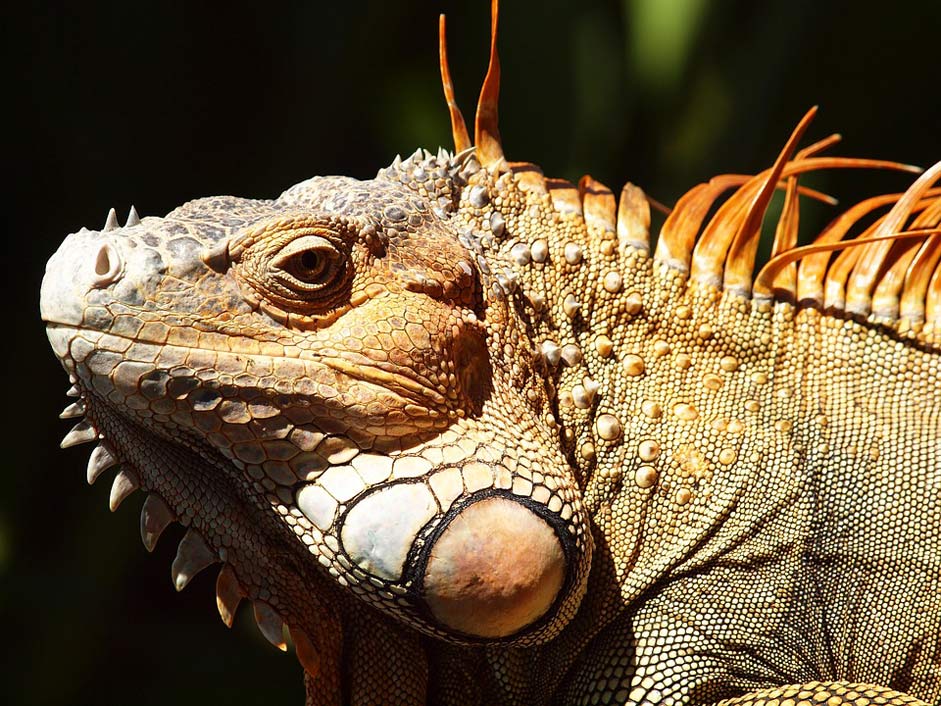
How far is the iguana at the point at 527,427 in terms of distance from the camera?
1598 mm

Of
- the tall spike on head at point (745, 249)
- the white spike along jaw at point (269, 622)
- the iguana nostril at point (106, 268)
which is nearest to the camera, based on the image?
the iguana nostril at point (106, 268)

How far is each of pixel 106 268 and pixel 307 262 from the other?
1.07ft

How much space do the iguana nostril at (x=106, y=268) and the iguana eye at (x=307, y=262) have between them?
0.25 metres

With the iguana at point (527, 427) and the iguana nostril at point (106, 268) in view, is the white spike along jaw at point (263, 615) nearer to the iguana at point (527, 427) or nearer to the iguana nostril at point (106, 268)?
the iguana at point (527, 427)

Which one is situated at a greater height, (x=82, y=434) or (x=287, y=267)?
(x=287, y=267)

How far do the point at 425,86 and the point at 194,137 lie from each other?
1.42 metres

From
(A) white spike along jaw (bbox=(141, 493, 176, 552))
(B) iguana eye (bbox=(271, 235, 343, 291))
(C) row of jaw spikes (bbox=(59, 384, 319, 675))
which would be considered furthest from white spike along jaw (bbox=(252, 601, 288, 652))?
(B) iguana eye (bbox=(271, 235, 343, 291))

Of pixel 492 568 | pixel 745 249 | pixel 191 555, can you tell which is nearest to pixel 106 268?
pixel 191 555

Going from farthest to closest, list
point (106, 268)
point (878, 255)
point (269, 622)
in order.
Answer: point (878, 255) → point (269, 622) → point (106, 268)

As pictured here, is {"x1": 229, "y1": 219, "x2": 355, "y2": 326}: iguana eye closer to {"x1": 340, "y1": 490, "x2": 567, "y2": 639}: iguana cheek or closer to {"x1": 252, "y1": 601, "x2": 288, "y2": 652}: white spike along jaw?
{"x1": 340, "y1": 490, "x2": 567, "y2": 639}: iguana cheek

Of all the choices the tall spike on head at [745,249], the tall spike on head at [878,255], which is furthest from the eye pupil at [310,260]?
the tall spike on head at [878,255]

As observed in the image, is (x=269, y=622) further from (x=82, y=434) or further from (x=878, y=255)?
(x=878, y=255)

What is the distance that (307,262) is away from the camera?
5.38 feet

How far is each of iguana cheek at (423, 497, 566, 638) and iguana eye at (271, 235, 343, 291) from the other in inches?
18.3
